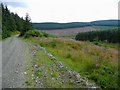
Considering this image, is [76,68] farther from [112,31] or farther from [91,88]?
[112,31]

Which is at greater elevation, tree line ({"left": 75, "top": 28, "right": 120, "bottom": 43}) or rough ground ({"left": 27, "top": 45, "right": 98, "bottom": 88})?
rough ground ({"left": 27, "top": 45, "right": 98, "bottom": 88})

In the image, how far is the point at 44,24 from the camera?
185 meters

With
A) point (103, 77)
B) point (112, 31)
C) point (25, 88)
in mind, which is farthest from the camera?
point (112, 31)

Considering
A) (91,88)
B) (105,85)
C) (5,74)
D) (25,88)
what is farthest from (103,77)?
(5,74)

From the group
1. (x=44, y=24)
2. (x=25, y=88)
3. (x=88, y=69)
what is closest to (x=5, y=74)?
(x=25, y=88)

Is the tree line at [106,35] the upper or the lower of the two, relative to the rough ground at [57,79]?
lower

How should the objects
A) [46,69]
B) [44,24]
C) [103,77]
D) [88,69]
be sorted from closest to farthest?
[103,77] < [88,69] < [46,69] < [44,24]

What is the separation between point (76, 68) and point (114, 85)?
5130 mm

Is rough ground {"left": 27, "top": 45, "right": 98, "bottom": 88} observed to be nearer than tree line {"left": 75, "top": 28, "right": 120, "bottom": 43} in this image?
Yes

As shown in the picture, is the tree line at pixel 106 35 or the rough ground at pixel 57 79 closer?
the rough ground at pixel 57 79

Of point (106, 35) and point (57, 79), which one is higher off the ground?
point (57, 79)

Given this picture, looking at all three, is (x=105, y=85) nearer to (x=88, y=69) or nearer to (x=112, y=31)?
(x=88, y=69)

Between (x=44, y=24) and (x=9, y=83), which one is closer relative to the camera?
(x=9, y=83)

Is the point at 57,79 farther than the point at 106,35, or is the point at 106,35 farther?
the point at 106,35
